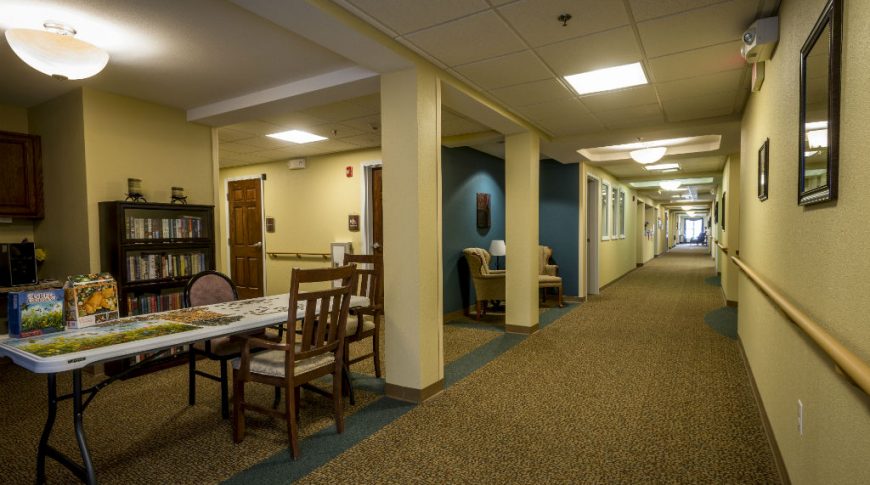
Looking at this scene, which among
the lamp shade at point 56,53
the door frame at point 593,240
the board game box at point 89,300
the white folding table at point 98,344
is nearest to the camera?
the white folding table at point 98,344

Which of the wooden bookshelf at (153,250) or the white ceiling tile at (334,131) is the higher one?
the white ceiling tile at (334,131)

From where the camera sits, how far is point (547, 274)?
744cm

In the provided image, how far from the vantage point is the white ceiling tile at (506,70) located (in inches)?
125

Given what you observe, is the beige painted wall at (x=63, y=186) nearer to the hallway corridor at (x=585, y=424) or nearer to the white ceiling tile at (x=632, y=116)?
the hallway corridor at (x=585, y=424)

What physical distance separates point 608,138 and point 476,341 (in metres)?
3.08

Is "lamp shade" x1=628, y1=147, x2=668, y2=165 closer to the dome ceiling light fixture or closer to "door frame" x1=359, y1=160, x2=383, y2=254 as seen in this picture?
"door frame" x1=359, y1=160, x2=383, y2=254

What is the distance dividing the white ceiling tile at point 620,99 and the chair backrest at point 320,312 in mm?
2835

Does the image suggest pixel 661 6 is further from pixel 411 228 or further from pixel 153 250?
pixel 153 250

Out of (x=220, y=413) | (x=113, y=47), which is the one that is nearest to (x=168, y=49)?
(x=113, y=47)

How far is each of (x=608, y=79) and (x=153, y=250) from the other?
450 cm

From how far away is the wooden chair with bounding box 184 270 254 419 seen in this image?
117 inches

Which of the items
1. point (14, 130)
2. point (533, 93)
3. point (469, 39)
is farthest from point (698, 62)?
point (14, 130)

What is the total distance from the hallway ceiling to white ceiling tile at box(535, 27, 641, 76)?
13mm

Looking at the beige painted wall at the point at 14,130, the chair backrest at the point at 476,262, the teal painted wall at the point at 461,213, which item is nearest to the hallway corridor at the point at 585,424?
the chair backrest at the point at 476,262
